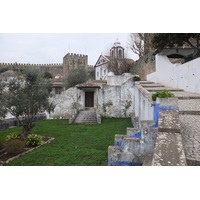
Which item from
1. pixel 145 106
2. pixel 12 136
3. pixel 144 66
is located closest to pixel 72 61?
pixel 144 66

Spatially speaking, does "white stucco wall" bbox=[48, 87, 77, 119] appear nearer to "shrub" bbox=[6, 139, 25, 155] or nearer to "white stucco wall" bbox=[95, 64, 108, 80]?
"shrub" bbox=[6, 139, 25, 155]

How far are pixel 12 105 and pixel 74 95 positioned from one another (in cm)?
900

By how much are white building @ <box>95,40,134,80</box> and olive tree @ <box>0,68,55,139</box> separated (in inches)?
828

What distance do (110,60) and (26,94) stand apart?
22.4 meters

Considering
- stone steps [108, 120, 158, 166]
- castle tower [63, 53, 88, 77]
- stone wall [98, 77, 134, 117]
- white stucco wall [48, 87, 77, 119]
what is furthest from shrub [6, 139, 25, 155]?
castle tower [63, 53, 88, 77]

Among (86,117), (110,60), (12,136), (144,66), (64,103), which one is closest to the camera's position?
(12,136)

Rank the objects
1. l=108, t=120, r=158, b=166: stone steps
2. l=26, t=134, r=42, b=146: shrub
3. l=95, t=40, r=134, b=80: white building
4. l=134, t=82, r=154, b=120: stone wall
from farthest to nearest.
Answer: l=95, t=40, r=134, b=80: white building
l=26, t=134, r=42, b=146: shrub
l=134, t=82, r=154, b=120: stone wall
l=108, t=120, r=158, b=166: stone steps

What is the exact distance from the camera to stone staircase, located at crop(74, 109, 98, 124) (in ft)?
48.1

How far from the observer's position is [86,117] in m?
15.3

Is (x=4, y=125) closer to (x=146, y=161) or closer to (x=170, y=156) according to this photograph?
(x=146, y=161)

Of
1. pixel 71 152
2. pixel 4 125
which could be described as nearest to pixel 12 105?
pixel 71 152

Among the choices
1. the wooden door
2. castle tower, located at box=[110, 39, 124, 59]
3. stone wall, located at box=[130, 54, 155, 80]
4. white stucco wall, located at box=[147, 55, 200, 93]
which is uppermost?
castle tower, located at box=[110, 39, 124, 59]

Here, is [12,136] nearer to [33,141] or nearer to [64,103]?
[33,141]

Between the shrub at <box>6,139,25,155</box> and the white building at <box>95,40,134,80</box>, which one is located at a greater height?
the white building at <box>95,40,134,80</box>
